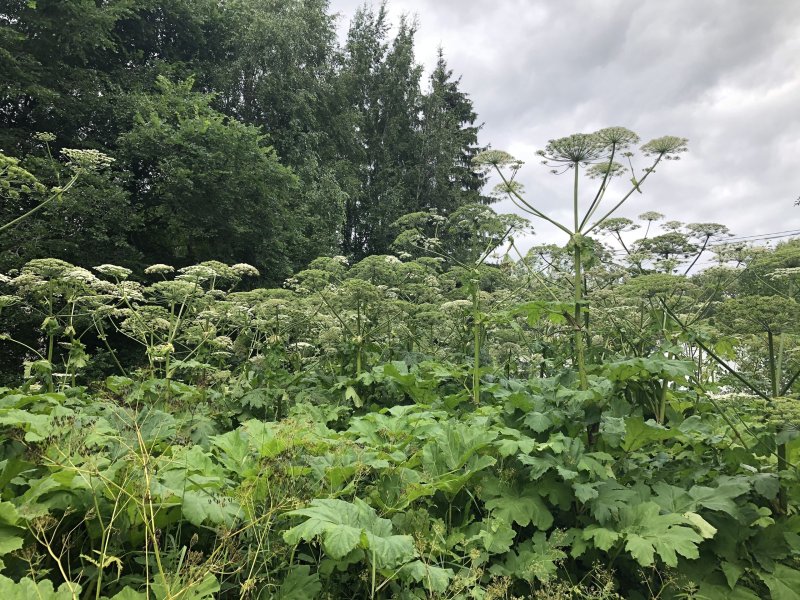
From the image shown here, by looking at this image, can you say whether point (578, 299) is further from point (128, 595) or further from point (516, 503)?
point (128, 595)

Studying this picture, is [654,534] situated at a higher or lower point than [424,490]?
lower

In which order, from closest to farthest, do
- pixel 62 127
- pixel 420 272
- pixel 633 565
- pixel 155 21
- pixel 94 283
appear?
pixel 633 565
pixel 94 283
pixel 420 272
pixel 62 127
pixel 155 21

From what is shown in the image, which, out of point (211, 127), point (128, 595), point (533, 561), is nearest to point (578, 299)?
point (533, 561)

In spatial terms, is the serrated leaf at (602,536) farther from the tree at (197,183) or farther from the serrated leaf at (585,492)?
the tree at (197,183)

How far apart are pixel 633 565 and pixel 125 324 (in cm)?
498

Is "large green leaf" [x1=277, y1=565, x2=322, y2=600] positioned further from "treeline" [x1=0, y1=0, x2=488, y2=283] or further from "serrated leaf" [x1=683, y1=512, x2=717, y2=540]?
"treeline" [x1=0, y1=0, x2=488, y2=283]

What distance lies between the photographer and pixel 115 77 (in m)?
20.0

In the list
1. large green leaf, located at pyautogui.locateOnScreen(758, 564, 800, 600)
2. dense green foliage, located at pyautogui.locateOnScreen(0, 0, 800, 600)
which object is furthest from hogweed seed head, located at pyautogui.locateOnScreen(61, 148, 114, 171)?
large green leaf, located at pyautogui.locateOnScreen(758, 564, 800, 600)

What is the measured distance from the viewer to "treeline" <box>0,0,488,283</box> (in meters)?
16.0

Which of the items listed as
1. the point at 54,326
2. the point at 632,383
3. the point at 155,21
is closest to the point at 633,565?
the point at 632,383

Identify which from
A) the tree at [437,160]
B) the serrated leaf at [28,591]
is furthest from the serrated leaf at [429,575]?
the tree at [437,160]

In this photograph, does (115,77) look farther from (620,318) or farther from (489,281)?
(620,318)

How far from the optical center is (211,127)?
1878cm

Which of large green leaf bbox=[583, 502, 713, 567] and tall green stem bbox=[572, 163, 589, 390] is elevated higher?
tall green stem bbox=[572, 163, 589, 390]
